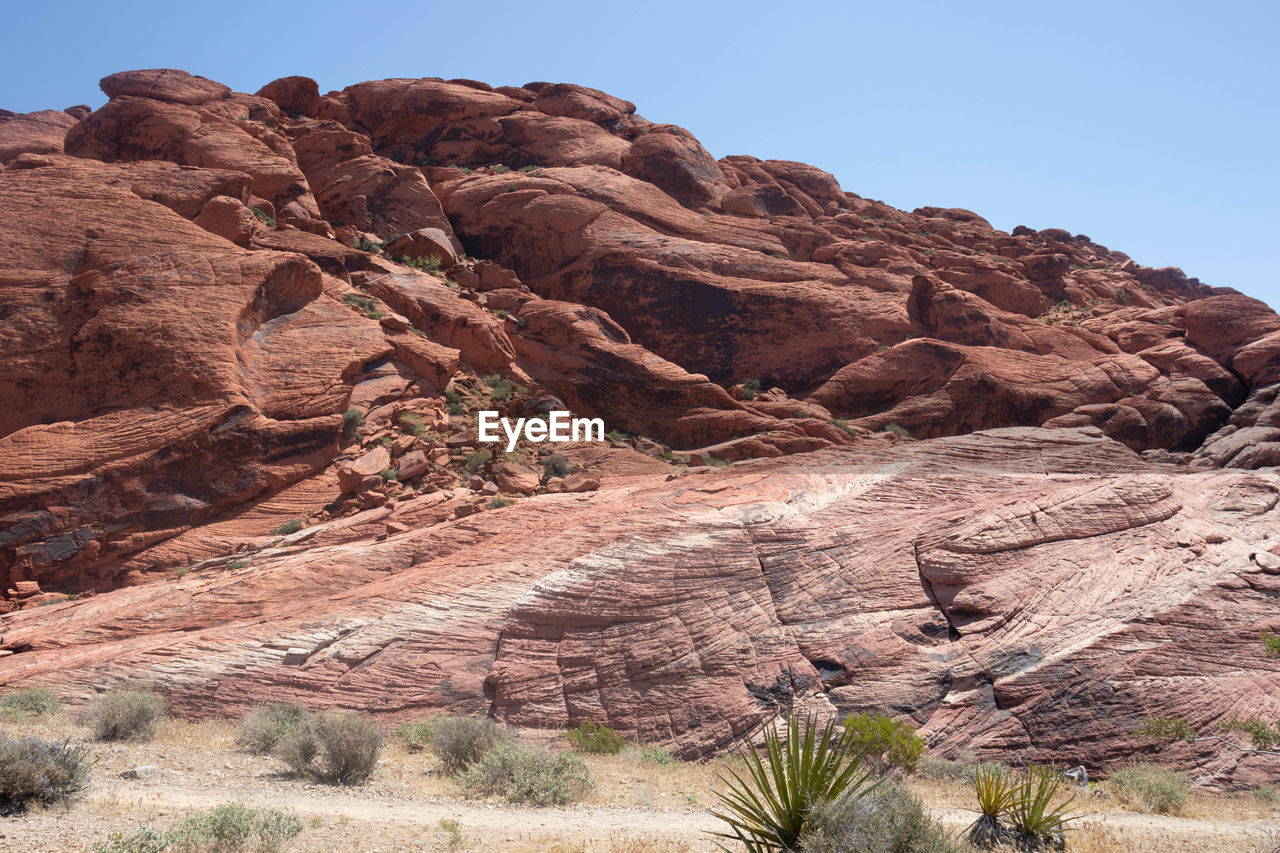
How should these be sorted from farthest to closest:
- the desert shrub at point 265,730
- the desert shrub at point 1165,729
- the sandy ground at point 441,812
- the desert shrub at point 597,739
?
1. the desert shrub at point 597,739
2. the desert shrub at point 265,730
3. the desert shrub at point 1165,729
4. the sandy ground at point 441,812

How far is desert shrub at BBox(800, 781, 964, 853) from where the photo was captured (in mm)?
6098

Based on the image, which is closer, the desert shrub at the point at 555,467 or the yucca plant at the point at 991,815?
the yucca plant at the point at 991,815

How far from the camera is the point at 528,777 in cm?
912

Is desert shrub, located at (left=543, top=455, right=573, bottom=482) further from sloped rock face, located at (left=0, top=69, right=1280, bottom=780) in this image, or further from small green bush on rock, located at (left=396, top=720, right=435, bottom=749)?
small green bush on rock, located at (left=396, top=720, right=435, bottom=749)

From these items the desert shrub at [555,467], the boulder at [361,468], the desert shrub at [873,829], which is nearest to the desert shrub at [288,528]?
the boulder at [361,468]

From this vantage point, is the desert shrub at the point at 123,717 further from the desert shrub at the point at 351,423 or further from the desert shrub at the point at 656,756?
the desert shrub at the point at 351,423

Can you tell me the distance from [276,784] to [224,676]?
→ 3.35m

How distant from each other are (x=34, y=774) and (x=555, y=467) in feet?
45.8

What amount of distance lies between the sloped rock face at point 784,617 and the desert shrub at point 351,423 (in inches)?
232

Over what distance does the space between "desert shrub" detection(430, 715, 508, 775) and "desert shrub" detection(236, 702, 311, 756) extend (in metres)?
1.73

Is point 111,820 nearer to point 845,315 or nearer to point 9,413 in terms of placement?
point 9,413

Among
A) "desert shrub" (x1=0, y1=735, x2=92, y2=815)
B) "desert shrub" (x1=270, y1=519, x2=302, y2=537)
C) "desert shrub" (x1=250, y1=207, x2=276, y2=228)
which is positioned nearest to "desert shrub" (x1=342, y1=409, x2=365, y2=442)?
"desert shrub" (x1=270, y1=519, x2=302, y2=537)

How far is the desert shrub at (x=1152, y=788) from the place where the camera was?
8.59 meters

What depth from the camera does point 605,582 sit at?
12531mm
